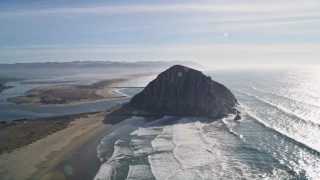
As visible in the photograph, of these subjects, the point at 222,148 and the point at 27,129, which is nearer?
the point at 222,148

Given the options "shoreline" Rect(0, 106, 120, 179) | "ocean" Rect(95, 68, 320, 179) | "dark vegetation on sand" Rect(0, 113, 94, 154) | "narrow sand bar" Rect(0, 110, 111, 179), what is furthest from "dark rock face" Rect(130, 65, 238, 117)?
"narrow sand bar" Rect(0, 110, 111, 179)

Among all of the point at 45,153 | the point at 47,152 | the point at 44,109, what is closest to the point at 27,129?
the point at 47,152

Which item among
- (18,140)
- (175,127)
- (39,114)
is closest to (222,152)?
(175,127)

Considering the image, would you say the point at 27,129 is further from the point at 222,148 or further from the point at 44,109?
the point at 222,148

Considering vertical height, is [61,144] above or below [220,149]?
below

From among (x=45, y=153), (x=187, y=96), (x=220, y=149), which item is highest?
(x=187, y=96)

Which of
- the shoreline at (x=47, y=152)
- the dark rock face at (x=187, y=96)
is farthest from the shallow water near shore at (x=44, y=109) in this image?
the shoreline at (x=47, y=152)

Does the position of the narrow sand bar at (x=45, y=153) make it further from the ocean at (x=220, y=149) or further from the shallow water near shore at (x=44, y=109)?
the shallow water near shore at (x=44, y=109)
